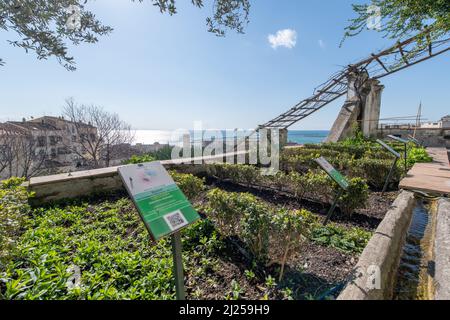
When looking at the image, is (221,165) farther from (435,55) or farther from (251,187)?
(435,55)

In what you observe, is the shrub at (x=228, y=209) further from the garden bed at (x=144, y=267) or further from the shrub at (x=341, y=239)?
the shrub at (x=341, y=239)

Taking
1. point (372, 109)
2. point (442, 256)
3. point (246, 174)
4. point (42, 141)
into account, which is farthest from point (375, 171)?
point (42, 141)

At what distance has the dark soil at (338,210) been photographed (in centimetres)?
346

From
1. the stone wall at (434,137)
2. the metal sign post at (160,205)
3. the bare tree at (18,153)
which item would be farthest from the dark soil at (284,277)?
the bare tree at (18,153)

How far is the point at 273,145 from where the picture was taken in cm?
833

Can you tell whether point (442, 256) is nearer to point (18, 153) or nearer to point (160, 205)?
point (160, 205)

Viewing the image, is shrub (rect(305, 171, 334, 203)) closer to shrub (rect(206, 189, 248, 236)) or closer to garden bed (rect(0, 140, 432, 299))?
garden bed (rect(0, 140, 432, 299))

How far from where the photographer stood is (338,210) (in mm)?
3895

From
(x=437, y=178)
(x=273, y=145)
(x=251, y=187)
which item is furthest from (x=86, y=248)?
(x=273, y=145)

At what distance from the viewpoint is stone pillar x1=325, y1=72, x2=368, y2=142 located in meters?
11.4

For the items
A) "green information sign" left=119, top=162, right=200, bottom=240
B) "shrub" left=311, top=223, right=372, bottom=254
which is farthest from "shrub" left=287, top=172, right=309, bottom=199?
"green information sign" left=119, top=162, right=200, bottom=240

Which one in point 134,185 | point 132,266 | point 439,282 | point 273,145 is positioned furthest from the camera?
point 273,145

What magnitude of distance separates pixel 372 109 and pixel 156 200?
14.4 metres
